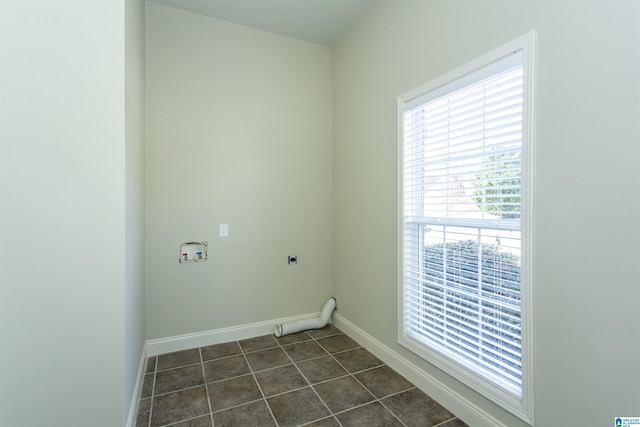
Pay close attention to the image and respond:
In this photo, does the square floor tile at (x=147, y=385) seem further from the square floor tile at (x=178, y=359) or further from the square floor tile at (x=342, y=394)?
the square floor tile at (x=342, y=394)

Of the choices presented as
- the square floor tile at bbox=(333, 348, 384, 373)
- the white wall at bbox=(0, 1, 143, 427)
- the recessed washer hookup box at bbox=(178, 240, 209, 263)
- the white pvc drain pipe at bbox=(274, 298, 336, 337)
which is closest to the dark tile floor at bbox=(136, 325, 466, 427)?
the square floor tile at bbox=(333, 348, 384, 373)

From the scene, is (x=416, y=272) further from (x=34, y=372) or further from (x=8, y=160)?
(x=8, y=160)

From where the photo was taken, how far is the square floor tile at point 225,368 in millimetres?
2273

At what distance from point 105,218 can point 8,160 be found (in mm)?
457

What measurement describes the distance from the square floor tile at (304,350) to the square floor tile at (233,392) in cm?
44

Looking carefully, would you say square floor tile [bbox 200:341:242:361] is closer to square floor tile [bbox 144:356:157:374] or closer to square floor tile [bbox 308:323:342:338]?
square floor tile [bbox 144:356:157:374]

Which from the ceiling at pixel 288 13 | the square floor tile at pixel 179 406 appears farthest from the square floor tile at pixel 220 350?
the ceiling at pixel 288 13

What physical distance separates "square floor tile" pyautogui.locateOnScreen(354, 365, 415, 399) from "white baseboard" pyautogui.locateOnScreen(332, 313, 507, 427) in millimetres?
47

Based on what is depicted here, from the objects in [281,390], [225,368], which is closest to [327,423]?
[281,390]

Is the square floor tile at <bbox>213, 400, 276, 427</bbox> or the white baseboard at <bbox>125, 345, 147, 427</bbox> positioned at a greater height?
the white baseboard at <bbox>125, 345, 147, 427</bbox>

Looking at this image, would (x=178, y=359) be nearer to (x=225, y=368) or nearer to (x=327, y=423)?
(x=225, y=368)

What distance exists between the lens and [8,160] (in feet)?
4.47

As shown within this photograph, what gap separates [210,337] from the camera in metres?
2.79

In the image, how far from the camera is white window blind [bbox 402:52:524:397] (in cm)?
154
